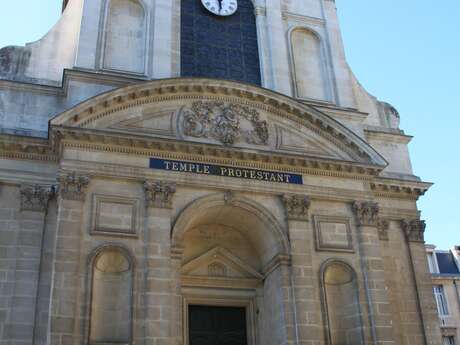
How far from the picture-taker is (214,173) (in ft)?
61.8

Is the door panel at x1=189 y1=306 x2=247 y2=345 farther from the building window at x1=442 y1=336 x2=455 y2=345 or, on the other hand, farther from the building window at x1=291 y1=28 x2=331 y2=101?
the building window at x1=442 y1=336 x2=455 y2=345

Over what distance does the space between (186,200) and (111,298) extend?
3.73 meters

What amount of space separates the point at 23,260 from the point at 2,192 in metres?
2.26

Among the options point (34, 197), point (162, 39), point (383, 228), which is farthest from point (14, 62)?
point (383, 228)

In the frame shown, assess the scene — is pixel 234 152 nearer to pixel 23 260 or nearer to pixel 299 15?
pixel 23 260

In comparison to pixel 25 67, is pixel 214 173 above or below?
below

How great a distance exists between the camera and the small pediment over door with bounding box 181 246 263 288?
63.6 feet

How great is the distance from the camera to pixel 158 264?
16.8 m

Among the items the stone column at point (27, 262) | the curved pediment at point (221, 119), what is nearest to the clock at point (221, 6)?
the curved pediment at point (221, 119)

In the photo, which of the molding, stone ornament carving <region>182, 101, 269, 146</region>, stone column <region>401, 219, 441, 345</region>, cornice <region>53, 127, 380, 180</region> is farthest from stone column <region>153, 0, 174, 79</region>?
stone column <region>401, 219, 441, 345</region>

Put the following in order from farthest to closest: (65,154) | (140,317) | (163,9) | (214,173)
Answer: (163,9)
(214,173)
(65,154)
(140,317)

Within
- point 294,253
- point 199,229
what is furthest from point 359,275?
point 199,229

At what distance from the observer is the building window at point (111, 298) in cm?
1584

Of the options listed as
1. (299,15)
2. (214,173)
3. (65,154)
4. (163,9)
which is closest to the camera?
(65,154)
